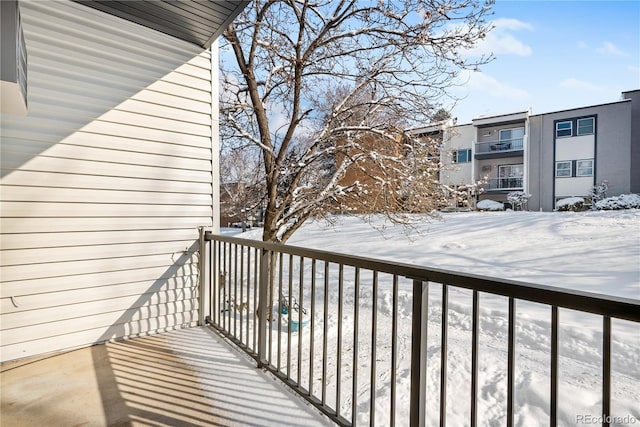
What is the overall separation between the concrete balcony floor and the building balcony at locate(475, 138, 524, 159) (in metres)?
16.6

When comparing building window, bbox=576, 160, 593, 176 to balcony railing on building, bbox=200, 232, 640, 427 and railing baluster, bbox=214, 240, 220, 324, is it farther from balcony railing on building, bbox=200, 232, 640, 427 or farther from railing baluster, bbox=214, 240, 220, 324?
railing baluster, bbox=214, 240, 220, 324

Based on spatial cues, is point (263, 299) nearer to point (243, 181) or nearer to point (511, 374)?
point (511, 374)

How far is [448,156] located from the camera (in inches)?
213

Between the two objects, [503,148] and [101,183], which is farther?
[503,148]

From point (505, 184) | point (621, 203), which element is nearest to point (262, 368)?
point (621, 203)

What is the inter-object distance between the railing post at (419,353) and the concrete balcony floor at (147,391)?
59cm

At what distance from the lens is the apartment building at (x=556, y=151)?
14.3 m

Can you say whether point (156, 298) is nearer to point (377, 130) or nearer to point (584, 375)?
point (377, 130)

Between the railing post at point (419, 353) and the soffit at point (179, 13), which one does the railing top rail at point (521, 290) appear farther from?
the soffit at point (179, 13)

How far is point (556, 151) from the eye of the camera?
1576cm

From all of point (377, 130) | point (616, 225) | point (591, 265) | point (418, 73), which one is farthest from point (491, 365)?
point (616, 225)

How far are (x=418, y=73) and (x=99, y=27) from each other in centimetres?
386

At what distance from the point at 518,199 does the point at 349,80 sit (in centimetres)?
1312
